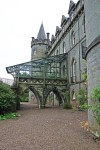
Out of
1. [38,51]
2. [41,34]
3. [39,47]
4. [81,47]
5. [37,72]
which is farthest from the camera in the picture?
[41,34]

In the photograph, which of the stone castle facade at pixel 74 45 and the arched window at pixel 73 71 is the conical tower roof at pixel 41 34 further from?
the arched window at pixel 73 71

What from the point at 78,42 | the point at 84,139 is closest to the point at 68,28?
the point at 78,42

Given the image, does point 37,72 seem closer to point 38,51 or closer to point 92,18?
point 92,18

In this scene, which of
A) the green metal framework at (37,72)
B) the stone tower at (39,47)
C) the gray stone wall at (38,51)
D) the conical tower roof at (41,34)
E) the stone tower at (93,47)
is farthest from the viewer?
the conical tower roof at (41,34)

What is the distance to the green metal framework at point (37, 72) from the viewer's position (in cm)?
2270

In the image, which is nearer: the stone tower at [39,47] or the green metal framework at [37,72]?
the green metal framework at [37,72]

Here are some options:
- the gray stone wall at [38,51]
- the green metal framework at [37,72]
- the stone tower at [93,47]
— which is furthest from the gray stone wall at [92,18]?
the gray stone wall at [38,51]

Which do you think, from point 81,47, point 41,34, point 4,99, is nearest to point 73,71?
point 81,47

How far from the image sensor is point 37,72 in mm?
23734

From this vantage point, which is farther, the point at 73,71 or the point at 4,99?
the point at 73,71

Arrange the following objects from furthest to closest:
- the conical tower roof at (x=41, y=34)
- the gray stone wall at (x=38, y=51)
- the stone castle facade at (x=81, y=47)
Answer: the conical tower roof at (x=41, y=34), the gray stone wall at (x=38, y=51), the stone castle facade at (x=81, y=47)

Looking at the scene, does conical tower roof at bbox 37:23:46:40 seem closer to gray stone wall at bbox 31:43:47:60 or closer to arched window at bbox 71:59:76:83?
gray stone wall at bbox 31:43:47:60

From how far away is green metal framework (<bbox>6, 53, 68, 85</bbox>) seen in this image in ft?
74.5

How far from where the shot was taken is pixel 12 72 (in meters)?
22.7
